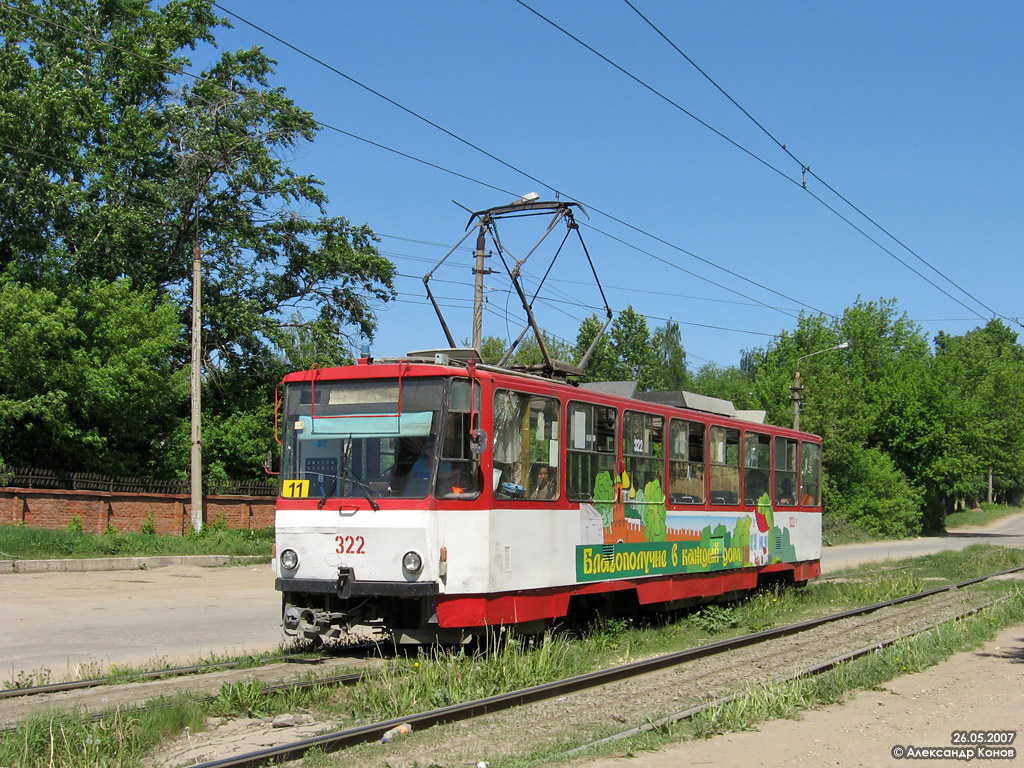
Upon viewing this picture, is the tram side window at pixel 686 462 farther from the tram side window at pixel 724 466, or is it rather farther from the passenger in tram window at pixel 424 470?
the passenger in tram window at pixel 424 470

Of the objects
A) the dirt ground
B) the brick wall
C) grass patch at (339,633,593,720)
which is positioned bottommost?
the dirt ground

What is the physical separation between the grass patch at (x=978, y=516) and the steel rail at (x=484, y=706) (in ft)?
194

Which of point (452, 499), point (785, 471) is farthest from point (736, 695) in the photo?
point (785, 471)

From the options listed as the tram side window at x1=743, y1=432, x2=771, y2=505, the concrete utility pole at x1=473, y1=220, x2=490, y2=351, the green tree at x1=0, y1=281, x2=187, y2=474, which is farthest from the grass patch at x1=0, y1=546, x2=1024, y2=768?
the green tree at x1=0, y1=281, x2=187, y2=474

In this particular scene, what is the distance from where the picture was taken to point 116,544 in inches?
909

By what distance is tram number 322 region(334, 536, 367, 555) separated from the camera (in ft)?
32.5

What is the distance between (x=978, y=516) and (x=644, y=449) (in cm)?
7645

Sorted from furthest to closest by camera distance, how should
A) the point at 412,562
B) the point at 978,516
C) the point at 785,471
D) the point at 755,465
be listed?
the point at 978,516
the point at 785,471
the point at 755,465
the point at 412,562

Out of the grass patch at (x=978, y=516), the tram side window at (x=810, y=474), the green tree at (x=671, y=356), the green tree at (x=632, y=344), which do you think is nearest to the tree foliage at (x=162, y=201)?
the tram side window at (x=810, y=474)

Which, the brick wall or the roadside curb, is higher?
the brick wall

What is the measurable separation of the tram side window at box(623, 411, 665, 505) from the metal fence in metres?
12.5

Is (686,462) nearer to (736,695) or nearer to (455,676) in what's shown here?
(736,695)

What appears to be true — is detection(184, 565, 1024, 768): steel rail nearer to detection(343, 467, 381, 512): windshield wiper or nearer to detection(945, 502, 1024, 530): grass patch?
detection(343, 467, 381, 512): windshield wiper

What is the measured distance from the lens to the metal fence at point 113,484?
23.7m
